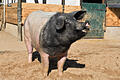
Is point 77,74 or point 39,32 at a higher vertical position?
point 39,32

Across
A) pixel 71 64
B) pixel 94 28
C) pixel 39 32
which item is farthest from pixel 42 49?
pixel 94 28

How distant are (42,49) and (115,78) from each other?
180cm

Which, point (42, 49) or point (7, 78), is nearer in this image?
point (42, 49)

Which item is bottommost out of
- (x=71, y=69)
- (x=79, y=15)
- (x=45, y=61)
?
(x=71, y=69)

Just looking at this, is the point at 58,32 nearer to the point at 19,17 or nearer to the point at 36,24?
the point at 36,24

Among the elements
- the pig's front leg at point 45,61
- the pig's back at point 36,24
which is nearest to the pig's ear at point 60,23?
the pig's back at point 36,24

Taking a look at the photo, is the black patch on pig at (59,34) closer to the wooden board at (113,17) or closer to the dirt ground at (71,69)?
the dirt ground at (71,69)

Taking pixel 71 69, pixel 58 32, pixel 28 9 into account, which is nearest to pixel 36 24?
pixel 58 32

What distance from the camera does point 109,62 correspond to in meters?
5.22

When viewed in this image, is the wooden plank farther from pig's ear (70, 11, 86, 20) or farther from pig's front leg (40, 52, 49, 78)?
pig's ear (70, 11, 86, 20)

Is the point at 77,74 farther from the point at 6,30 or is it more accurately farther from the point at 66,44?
the point at 6,30

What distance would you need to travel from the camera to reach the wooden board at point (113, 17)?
10.9m

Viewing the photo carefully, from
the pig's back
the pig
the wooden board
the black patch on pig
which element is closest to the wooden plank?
the wooden board

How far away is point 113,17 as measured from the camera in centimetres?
1109
